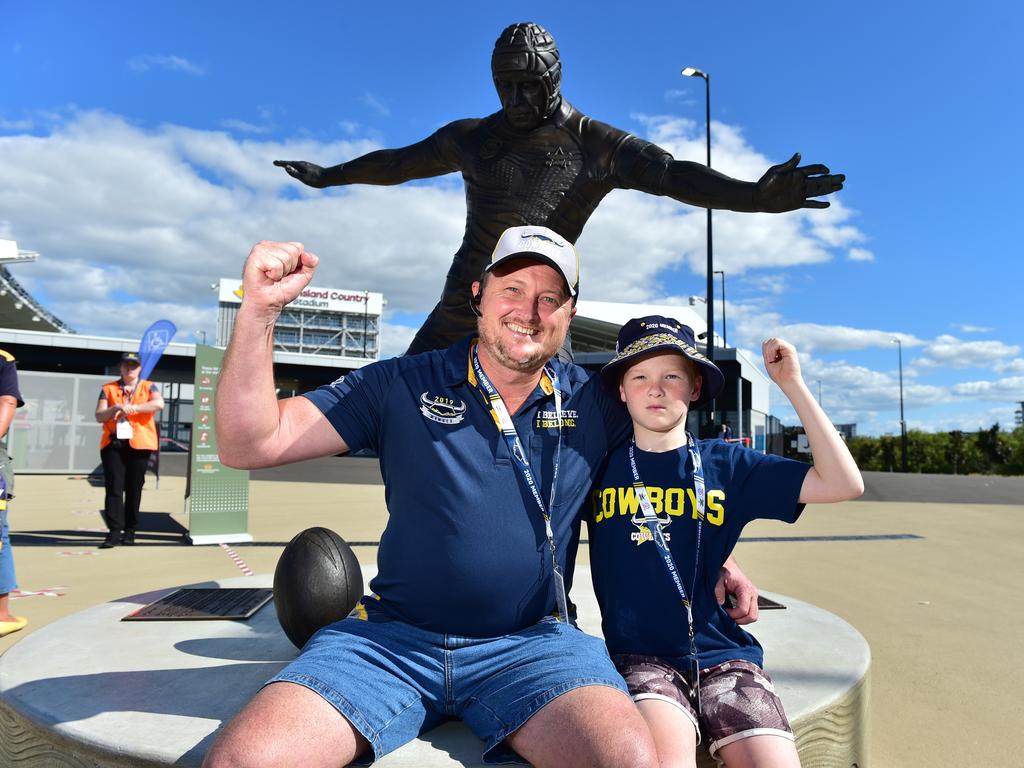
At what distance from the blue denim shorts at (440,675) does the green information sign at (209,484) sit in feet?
18.7

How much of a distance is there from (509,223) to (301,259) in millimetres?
1491

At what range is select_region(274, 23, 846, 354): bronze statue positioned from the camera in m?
2.93

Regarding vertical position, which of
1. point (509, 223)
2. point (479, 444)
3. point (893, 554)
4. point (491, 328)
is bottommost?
point (893, 554)

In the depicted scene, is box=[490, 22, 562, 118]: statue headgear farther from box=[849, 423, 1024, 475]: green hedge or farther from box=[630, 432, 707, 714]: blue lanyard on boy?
box=[849, 423, 1024, 475]: green hedge

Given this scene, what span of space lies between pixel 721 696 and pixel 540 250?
4.11 feet

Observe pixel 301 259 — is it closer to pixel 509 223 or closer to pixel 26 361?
pixel 509 223

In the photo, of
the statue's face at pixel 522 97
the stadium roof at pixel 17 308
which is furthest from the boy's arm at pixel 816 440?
the stadium roof at pixel 17 308

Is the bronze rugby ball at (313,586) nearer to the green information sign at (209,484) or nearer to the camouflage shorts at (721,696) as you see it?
the camouflage shorts at (721,696)

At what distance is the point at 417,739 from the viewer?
182cm

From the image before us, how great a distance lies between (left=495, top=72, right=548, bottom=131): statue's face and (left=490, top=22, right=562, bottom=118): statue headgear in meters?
0.02

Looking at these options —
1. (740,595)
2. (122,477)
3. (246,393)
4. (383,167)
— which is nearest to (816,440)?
(740,595)

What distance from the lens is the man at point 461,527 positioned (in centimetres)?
156

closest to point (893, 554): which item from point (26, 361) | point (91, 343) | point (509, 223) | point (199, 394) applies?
point (509, 223)

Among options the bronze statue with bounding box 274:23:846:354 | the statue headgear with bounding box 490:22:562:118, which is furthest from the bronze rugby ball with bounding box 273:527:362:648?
the statue headgear with bounding box 490:22:562:118
